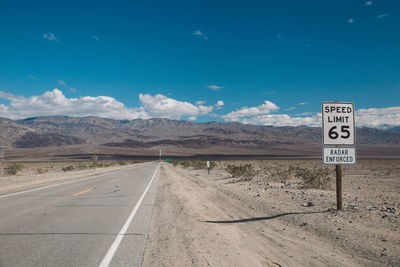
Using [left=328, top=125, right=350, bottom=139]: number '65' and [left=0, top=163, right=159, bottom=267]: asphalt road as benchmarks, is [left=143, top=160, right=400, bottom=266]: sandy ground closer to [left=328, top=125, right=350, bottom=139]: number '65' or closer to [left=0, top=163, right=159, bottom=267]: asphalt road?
[left=0, top=163, right=159, bottom=267]: asphalt road

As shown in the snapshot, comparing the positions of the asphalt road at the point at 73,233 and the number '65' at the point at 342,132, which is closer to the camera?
the asphalt road at the point at 73,233

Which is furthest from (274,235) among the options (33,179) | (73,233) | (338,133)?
(33,179)

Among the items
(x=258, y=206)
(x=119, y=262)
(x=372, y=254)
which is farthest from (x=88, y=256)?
(x=258, y=206)

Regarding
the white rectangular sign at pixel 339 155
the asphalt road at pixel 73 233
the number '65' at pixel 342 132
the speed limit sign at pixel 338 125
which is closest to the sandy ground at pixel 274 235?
the asphalt road at pixel 73 233

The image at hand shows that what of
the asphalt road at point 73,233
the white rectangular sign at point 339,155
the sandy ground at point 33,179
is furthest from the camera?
the sandy ground at point 33,179

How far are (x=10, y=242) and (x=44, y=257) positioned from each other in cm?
139

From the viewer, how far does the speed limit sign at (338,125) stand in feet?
26.6

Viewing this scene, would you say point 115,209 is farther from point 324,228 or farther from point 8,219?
point 324,228

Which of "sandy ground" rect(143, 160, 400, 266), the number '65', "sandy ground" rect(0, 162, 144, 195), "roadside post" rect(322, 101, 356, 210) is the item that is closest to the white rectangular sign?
"roadside post" rect(322, 101, 356, 210)

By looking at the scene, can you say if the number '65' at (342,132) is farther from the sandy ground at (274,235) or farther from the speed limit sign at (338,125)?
the sandy ground at (274,235)

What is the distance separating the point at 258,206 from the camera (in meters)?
10.0

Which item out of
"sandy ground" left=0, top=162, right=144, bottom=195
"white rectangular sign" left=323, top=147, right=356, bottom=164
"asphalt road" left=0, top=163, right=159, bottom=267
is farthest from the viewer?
"sandy ground" left=0, top=162, right=144, bottom=195

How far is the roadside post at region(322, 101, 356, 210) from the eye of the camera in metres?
8.09

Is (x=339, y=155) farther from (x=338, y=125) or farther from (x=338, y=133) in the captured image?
(x=338, y=125)
